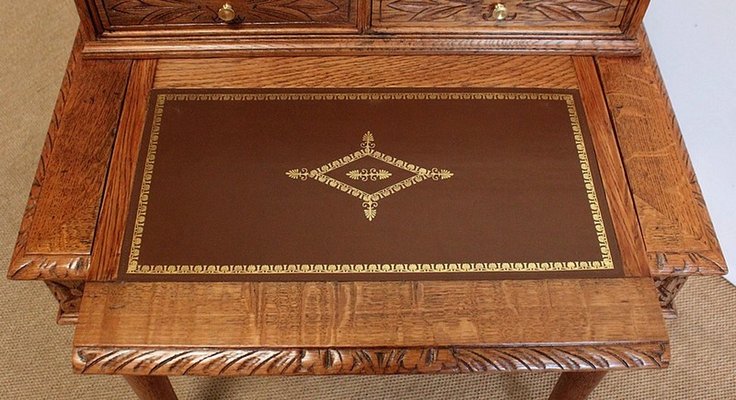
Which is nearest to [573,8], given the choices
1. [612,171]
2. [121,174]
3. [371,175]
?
[612,171]

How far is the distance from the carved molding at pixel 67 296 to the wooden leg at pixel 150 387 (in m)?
0.12

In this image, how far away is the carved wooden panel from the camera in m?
0.96

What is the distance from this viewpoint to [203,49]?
99cm

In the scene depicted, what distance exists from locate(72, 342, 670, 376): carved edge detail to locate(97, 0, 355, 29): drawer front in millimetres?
482

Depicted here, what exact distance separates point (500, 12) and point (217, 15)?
Result: 16.0 inches

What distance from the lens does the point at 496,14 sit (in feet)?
3.18

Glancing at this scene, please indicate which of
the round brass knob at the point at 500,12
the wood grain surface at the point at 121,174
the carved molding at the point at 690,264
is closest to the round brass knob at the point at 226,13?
the wood grain surface at the point at 121,174

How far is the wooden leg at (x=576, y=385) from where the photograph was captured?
93 centimetres

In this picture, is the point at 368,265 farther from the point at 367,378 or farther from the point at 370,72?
the point at 367,378

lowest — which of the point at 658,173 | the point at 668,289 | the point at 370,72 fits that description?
the point at 668,289

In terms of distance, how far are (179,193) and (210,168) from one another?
0.18 feet

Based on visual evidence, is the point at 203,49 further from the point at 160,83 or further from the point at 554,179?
the point at 554,179

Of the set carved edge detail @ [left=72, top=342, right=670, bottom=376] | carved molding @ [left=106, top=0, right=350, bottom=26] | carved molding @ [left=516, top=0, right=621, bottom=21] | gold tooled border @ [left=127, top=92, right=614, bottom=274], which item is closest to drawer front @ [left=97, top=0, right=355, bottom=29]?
carved molding @ [left=106, top=0, right=350, bottom=26]

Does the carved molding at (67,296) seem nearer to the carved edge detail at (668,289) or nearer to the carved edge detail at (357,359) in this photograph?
the carved edge detail at (357,359)
